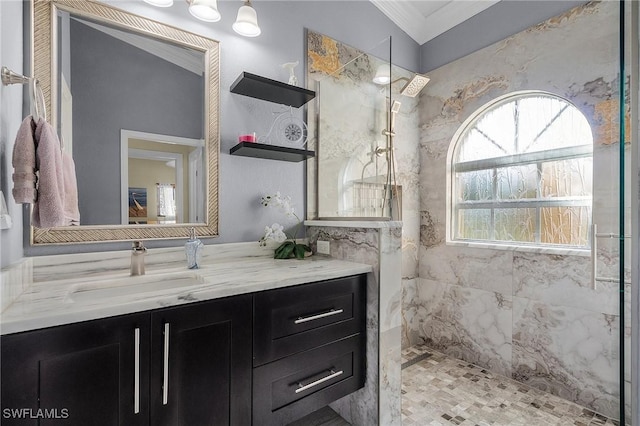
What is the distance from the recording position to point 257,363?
127 cm

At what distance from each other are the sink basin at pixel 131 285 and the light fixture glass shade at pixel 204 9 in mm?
1357

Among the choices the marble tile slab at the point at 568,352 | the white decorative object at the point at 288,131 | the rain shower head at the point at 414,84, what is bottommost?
the marble tile slab at the point at 568,352

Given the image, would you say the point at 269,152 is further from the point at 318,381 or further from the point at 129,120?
the point at 318,381

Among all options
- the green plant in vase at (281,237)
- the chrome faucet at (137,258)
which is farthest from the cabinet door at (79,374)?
the green plant in vase at (281,237)

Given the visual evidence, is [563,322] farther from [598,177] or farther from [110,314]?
[110,314]

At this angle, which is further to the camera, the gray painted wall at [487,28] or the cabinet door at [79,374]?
the gray painted wall at [487,28]

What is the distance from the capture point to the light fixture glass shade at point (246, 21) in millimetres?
1702

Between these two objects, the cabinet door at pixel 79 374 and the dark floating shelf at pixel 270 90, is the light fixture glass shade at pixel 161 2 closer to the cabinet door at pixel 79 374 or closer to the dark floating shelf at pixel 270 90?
the dark floating shelf at pixel 270 90

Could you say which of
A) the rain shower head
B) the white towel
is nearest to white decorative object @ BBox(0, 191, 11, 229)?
the white towel

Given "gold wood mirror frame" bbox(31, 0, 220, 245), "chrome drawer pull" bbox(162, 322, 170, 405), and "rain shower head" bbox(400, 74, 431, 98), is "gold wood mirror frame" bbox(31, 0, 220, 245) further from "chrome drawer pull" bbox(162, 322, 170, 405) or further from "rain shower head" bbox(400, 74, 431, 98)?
"rain shower head" bbox(400, 74, 431, 98)

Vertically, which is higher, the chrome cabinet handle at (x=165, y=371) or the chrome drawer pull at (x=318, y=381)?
the chrome cabinet handle at (x=165, y=371)

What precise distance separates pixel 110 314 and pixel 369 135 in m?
1.72

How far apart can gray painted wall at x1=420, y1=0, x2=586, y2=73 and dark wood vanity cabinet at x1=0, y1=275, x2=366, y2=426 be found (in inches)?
86.6

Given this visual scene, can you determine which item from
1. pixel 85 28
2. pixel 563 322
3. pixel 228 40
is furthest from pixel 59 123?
pixel 563 322
